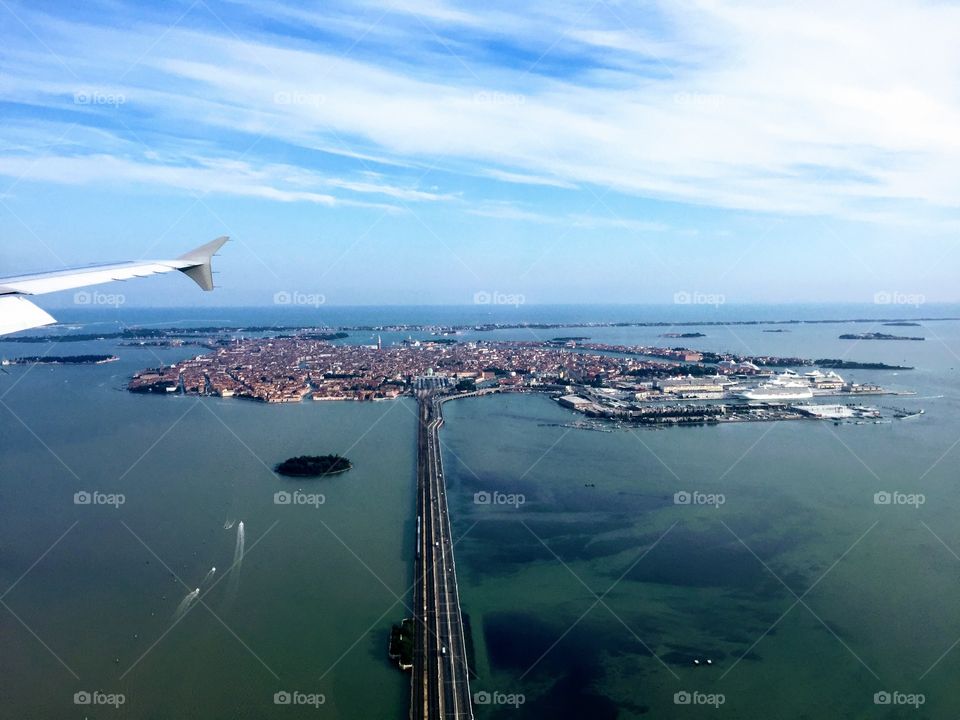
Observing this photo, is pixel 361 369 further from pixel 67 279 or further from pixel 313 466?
pixel 67 279

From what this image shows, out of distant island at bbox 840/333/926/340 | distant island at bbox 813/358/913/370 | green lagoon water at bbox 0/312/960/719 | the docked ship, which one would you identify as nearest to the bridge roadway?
green lagoon water at bbox 0/312/960/719

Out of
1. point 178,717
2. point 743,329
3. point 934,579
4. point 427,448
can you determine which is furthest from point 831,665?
point 743,329

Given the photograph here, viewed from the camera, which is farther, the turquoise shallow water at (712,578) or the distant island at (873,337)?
the distant island at (873,337)

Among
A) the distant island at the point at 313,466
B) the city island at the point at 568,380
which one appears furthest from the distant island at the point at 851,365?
the distant island at the point at 313,466

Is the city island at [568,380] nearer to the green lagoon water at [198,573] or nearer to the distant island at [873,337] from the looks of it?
the green lagoon water at [198,573]

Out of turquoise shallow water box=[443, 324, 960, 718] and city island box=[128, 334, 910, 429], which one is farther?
city island box=[128, 334, 910, 429]

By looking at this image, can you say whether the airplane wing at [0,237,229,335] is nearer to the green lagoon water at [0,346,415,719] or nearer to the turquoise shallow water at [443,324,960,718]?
the green lagoon water at [0,346,415,719]

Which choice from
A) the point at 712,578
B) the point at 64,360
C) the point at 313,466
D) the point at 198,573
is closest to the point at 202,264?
the point at 198,573
